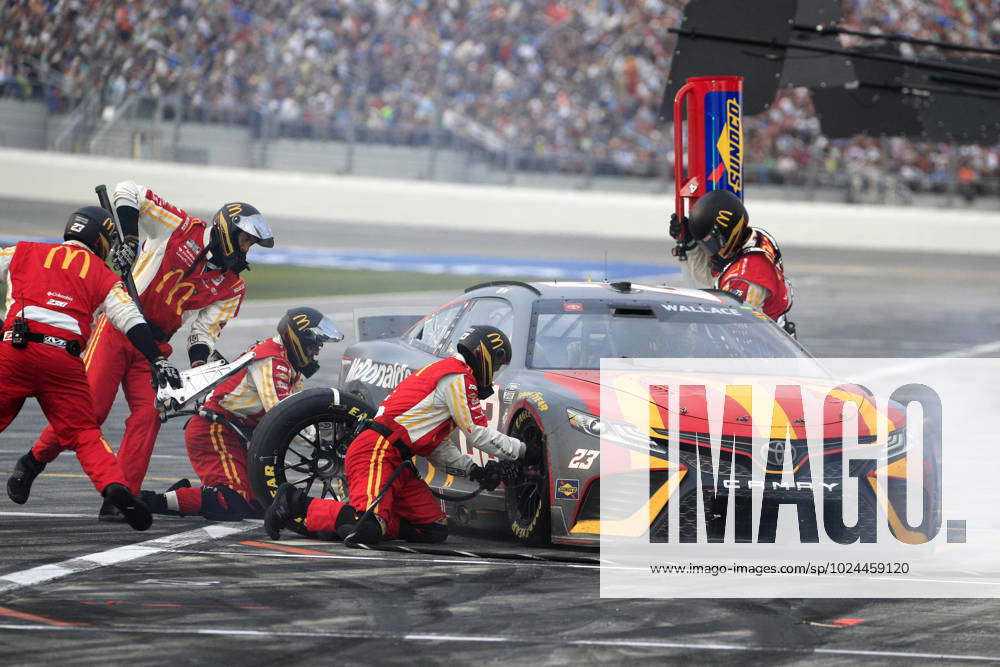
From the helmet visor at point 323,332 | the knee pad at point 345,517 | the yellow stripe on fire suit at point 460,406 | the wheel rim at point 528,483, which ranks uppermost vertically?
the helmet visor at point 323,332

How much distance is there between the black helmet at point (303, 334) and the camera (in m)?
8.10

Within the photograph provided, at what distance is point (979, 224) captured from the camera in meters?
30.5

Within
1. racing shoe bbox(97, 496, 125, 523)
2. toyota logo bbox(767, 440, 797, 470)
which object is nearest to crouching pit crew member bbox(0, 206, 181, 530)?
racing shoe bbox(97, 496, 125, 523)

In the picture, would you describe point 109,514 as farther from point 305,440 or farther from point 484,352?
point 484,352

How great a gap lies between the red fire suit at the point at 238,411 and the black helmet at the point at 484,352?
50.7 inches

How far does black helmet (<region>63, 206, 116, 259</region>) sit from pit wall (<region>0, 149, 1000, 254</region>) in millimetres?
22444

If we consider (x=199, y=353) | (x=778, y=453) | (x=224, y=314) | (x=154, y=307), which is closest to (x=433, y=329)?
(x=224, y=314)

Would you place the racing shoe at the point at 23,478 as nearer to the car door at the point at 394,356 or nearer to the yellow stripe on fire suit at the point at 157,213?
the yellow stripe on fire suit at the point at 157,213

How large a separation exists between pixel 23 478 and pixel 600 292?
297 centimetres

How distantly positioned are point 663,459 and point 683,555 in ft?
1.33

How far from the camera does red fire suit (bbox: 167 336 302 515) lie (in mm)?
8062

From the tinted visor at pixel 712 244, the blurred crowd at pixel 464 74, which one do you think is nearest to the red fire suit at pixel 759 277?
the tinted visor at pixel 712 244

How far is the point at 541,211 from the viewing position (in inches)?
1224

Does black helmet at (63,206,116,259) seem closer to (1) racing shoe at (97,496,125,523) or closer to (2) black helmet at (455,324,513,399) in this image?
(1) racing shoe at (97,496,125,523)
